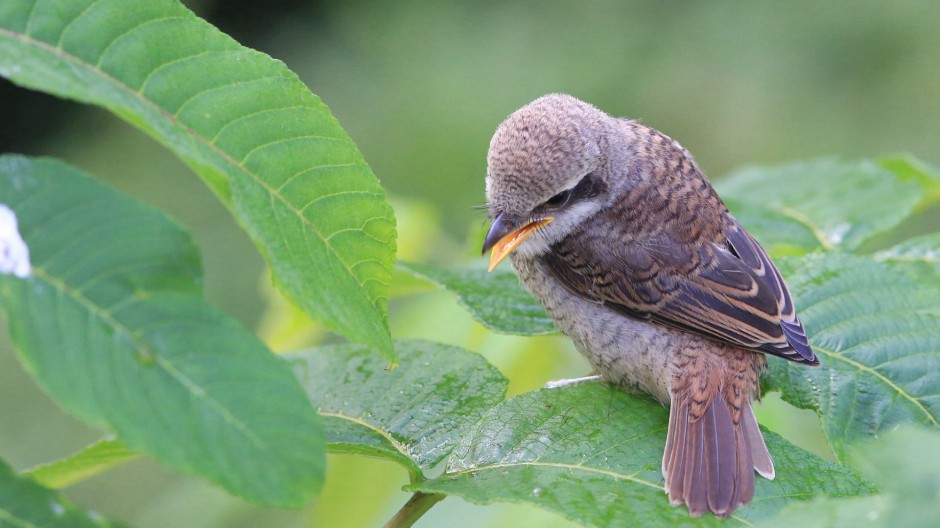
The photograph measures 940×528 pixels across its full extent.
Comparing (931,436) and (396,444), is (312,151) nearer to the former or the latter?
(396,444)

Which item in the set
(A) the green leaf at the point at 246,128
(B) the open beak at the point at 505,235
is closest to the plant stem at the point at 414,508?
(A) the green leaf at the point at 246,128

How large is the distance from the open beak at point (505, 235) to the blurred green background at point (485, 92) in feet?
10.7

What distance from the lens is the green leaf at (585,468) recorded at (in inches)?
59.9

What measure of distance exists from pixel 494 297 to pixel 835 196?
1.17 meters

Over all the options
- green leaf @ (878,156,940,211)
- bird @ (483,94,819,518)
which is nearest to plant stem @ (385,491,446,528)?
bird @ (483,94,819,518)

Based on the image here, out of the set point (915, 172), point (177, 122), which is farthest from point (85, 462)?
point (915, 172)

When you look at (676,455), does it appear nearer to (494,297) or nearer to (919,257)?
(494,297)

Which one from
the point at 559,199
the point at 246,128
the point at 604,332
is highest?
the point at 246,128

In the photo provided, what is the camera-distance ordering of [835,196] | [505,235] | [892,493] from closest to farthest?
1. [892,493]
2. [505,235]
3. [835,196]

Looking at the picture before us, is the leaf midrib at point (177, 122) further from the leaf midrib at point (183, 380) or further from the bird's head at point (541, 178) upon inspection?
the bird's head at point (541, 178)

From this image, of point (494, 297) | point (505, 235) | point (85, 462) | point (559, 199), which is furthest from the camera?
point (559, 199)

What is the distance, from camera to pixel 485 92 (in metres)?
7.20

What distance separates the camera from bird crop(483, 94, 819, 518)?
241 cm

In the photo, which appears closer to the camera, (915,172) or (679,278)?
(679,278)
